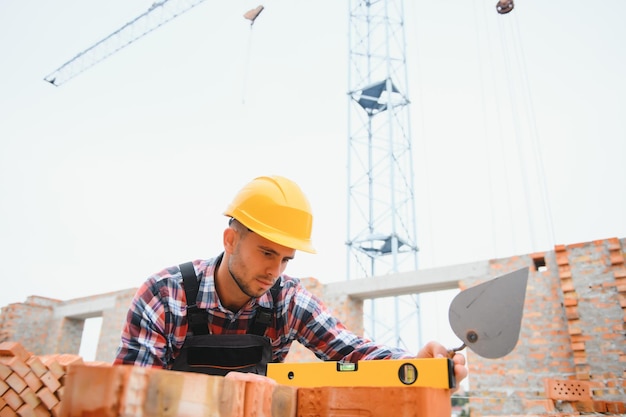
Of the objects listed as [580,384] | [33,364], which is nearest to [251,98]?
[580,384]

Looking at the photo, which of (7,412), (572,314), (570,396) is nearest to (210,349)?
(7,412)

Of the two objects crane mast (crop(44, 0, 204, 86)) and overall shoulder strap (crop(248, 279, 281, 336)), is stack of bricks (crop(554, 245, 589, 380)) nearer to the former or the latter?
overall shoulder strap (crop(248, 279, 281, 336))

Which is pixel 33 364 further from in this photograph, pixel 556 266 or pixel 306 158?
pixel 306 158

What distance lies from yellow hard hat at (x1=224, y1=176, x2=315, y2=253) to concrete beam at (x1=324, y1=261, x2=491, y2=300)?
6.49 m

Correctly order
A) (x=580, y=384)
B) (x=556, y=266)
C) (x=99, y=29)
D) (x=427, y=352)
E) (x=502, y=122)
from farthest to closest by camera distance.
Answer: (x=99, y=29), (x=502, y=122), (x=556, y=266), (x=580, y=384), (x=427, y=352)

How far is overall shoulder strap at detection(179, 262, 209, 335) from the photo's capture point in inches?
72.5

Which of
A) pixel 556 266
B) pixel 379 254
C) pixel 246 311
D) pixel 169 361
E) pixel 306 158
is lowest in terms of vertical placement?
pixel 169 361

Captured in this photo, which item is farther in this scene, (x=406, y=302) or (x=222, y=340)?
(x=406, y=302)

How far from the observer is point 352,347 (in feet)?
6.51

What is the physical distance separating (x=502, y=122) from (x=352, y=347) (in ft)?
42.4

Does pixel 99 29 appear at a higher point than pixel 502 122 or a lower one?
higher

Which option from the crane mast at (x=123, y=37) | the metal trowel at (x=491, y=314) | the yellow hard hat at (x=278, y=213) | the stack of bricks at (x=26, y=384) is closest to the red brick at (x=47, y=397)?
the stack of bricks at (x=26, y=384)

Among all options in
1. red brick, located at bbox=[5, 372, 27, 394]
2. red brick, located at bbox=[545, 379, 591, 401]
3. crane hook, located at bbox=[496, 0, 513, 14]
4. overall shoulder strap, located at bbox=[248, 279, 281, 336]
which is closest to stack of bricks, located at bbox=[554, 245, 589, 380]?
red brick, located at bbox=[545, 379, 591, 401]

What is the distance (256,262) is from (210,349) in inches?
15.2
